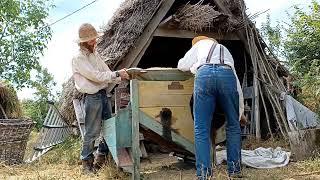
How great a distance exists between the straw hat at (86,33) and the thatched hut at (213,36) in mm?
1810

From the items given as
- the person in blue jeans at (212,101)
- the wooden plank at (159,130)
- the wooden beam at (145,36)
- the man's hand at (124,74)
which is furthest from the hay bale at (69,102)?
the person in blue jeans at (212,101)

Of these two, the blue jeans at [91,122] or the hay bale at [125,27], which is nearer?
the blue jeans at [91,122]

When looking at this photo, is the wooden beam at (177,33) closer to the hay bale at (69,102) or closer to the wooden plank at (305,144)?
the hay bale at (69,102)

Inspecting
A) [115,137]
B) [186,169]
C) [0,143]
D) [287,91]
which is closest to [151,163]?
[186,169]

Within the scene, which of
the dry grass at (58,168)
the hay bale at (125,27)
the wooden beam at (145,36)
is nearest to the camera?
the dry grass at (58,168)

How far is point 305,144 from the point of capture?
16.5 ft

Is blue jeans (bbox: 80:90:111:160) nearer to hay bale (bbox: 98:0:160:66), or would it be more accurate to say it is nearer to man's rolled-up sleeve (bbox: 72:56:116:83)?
man's rolled-up sleeve (bbox: 72:56:116:83)

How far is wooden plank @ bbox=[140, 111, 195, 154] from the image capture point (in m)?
4.12

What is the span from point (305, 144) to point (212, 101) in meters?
1.96

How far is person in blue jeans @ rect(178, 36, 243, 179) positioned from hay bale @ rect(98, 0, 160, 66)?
9.18 feet

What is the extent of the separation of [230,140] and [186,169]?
1152 millimetres

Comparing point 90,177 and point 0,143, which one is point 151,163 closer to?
point 90,177

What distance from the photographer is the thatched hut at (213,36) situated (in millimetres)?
6633

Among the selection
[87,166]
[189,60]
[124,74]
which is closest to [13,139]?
[87,166]
